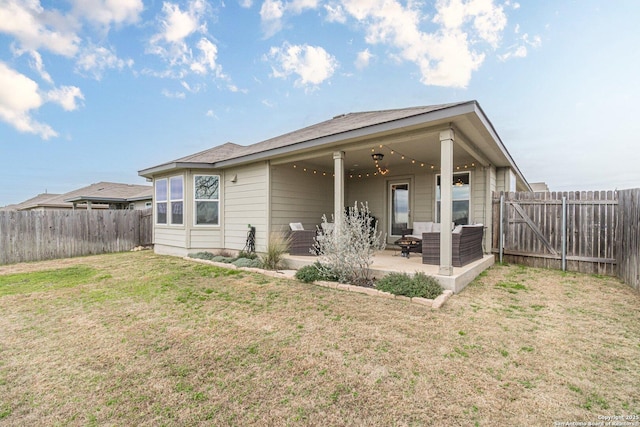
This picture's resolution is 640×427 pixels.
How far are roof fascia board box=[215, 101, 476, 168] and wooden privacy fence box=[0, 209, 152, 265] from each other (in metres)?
5.88

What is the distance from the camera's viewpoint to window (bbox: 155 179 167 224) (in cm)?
916

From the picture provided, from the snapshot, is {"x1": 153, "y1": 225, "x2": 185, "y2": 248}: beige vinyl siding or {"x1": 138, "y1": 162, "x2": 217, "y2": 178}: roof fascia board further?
{"x1": 153, "y1": 225, "x2": 185, "y2": 248}: beige vinyl siding

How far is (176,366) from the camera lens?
95.1 inches

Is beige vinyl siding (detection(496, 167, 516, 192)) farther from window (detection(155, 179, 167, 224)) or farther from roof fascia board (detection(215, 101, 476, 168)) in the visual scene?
window (detection(155, 179, 167, 224))

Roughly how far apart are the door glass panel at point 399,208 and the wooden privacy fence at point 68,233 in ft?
30.7

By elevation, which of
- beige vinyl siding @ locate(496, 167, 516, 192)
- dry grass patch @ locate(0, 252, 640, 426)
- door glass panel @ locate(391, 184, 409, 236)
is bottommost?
dry grass patch @ locate(0, 252, 640, 426)

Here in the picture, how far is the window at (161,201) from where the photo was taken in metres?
9.16

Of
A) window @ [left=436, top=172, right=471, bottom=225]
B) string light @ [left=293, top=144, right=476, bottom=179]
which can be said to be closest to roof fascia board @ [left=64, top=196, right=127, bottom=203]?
string light @ [left=293, top=144, right=476, bottom=179]

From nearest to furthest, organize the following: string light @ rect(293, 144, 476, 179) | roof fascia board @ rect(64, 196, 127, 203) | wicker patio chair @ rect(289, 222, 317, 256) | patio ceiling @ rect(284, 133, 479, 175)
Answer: patio ceiling @ rect(284, 133, 479, 175), string light @ rect(293, 144, 476, 179), wicker patio chair @ rect(289, 222, 317, 256), roof fascia board @ rect(64, 196, 127, 203)

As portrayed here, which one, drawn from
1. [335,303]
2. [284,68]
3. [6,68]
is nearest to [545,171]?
[284,68]

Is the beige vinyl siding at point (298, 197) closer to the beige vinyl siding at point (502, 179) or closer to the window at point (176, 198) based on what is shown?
the window at point (176, 198)

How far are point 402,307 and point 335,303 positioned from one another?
0.92 m

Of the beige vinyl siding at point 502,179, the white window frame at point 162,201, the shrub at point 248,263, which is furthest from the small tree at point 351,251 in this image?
the white window frame at point 162,201

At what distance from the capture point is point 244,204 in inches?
313
